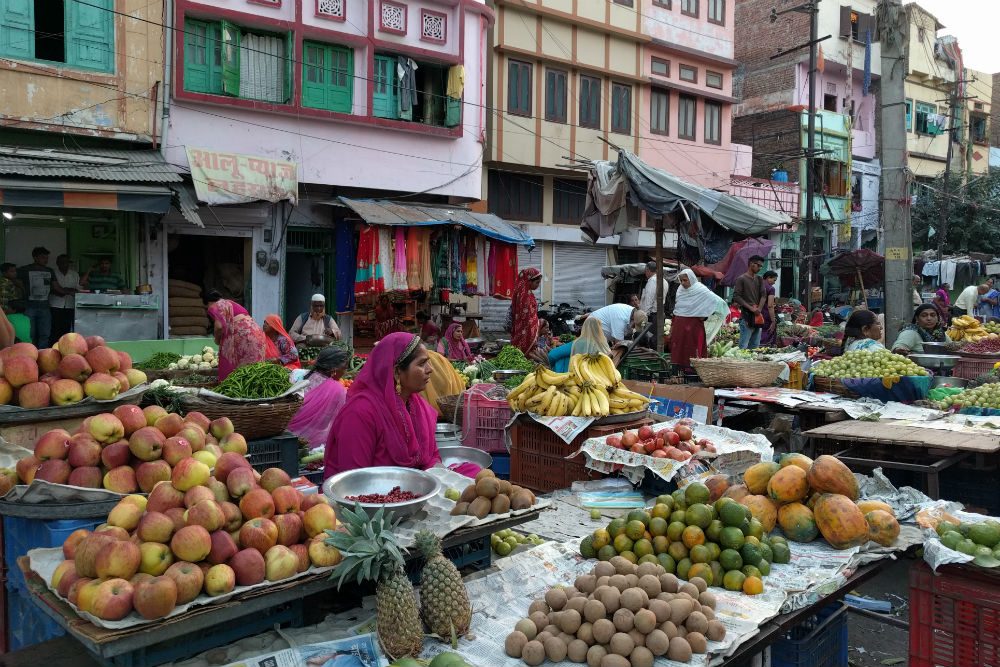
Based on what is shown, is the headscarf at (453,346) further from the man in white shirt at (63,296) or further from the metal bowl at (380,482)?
the metal bowl at (380,482)

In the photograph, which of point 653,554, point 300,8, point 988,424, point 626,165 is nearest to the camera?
point 653,554

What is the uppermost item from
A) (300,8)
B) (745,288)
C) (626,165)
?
(300,8)

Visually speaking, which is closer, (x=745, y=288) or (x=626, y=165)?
(x=626, y=165)

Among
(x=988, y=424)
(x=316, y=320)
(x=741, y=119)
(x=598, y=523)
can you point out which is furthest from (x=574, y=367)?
(x=741, y=119)

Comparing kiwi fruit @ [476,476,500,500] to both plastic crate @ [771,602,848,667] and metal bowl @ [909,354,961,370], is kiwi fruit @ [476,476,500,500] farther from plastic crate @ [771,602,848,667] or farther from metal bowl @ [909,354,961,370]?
metal bowl @ [909,354,961,370]

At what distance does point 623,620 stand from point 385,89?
1378 centimetres

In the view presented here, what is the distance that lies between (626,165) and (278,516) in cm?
703

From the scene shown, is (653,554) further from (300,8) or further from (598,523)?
(300,8)

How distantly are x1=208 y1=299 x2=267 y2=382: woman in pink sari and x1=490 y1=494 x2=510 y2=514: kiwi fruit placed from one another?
4322 mm

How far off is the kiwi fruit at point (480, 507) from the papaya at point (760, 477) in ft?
5.18

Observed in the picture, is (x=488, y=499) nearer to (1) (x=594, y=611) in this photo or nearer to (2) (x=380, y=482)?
(2) (x=380, y=482)

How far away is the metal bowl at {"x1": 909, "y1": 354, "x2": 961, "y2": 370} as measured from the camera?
758 centimetres

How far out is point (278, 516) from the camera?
2.62m

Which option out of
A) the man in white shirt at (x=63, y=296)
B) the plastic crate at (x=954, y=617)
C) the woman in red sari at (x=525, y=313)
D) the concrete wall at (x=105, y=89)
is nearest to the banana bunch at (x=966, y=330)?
the woman in red sari at (x=525, y=313)
